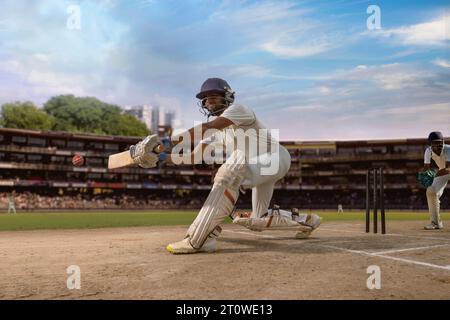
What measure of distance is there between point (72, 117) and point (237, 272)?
246ft

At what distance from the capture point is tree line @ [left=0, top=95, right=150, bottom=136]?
66.2 metres

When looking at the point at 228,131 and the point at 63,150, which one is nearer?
the point at 228,131

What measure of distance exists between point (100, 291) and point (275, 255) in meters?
2.40

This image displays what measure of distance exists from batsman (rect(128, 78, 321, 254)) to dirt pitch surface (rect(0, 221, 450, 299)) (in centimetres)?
37

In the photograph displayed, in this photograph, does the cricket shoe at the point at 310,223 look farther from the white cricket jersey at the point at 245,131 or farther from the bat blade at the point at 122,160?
the bat blade at the point at 122,160

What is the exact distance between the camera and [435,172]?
9773mm

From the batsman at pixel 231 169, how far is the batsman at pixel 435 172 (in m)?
4.90

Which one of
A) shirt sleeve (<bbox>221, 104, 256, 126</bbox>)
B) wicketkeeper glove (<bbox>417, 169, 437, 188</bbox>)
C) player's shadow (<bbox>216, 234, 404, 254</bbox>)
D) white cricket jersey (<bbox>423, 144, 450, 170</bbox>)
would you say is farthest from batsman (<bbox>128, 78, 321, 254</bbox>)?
white cricket jersey (<bbox>423, 144, 450, 170</bbox>)

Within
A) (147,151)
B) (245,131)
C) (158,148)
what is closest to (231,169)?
(245,131)

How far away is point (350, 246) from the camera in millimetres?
5719

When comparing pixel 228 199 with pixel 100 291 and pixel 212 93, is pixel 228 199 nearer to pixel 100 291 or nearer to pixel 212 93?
pixel 212 93

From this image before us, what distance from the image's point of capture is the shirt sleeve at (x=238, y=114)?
518 centimetres

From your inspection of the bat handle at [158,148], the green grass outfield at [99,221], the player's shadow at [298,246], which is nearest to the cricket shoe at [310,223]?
the player's shadow at [298,246]
